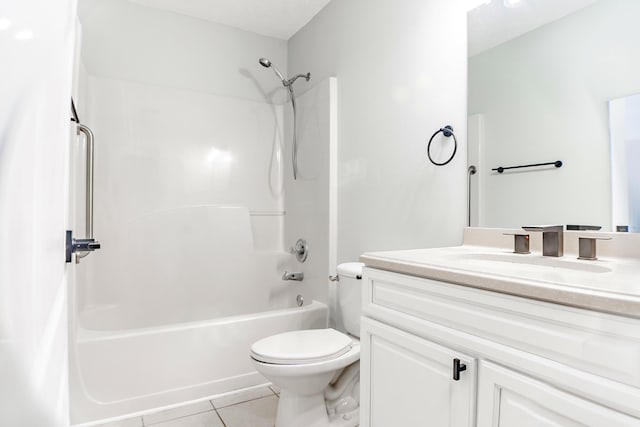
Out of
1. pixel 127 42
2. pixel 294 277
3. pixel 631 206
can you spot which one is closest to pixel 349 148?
pixel 294 277

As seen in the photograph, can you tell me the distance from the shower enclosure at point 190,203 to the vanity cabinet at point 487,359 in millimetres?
1129

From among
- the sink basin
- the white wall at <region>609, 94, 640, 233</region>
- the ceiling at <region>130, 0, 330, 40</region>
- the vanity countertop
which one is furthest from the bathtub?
the ceiling at <region>130, 0, 330, 40</region>

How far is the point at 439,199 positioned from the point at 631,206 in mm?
685

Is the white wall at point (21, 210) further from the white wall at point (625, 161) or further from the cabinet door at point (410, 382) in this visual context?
the white wall at point (625, 161)

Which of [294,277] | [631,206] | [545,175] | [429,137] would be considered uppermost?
[429,137]

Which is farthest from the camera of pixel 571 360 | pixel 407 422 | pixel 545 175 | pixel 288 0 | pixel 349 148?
pixel 288 0

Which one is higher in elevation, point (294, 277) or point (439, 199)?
point (439, 199)

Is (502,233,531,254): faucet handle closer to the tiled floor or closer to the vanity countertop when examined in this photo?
the vanity countertop

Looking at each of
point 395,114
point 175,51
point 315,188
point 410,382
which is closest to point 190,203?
point 315,188

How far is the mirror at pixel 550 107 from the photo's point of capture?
114 cm

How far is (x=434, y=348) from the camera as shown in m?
0.99

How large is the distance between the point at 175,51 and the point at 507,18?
6.85ft

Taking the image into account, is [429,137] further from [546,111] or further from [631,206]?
[631,206]

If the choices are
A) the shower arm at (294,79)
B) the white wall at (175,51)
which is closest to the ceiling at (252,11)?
the white wall at (175,51)
